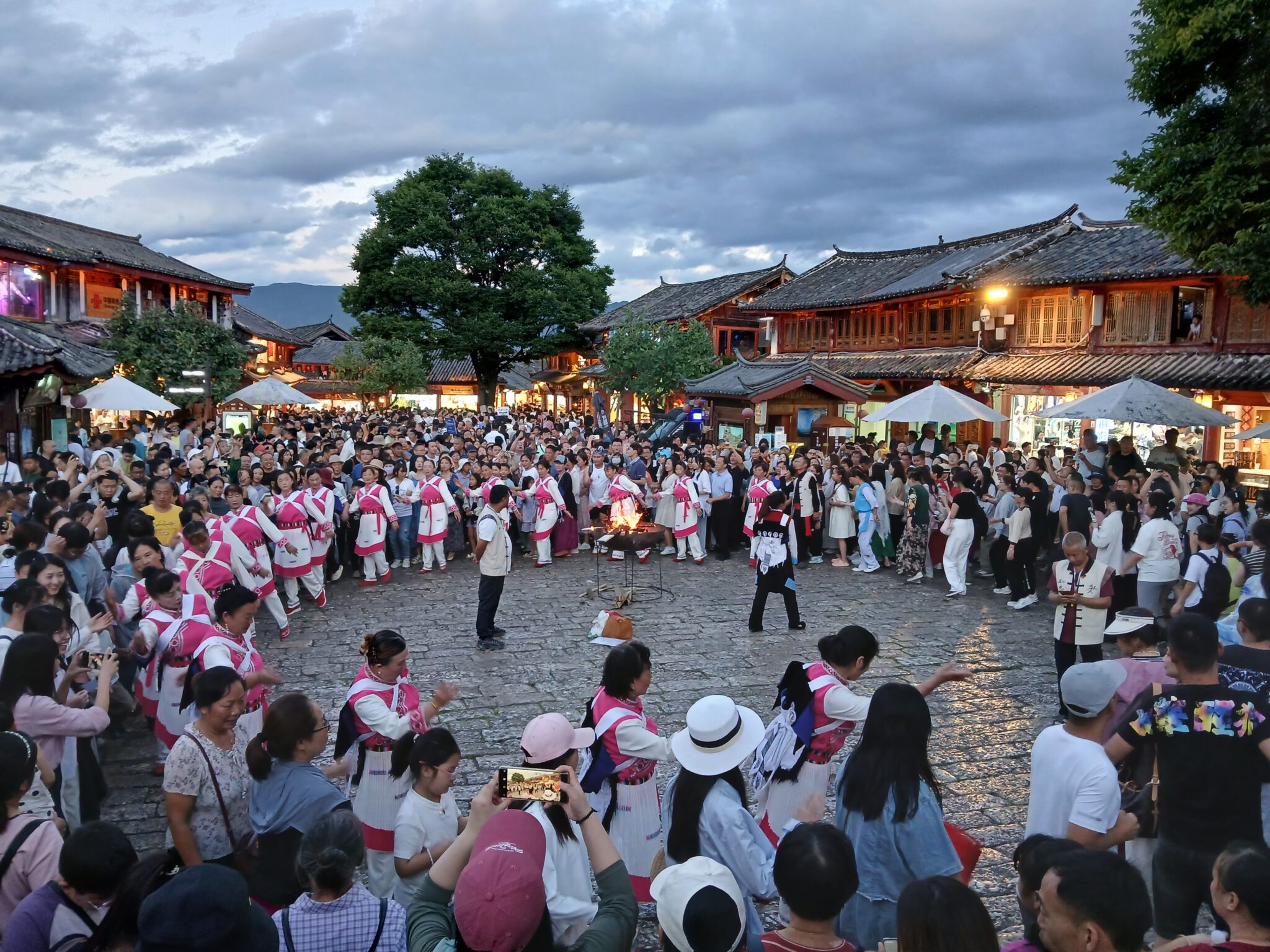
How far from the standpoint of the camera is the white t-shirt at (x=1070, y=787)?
11.1ft

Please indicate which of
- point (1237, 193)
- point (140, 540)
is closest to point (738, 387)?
point (1237, 193)

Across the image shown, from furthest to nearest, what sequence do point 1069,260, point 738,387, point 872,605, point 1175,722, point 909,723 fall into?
point 738,387 → point 1069,260 → point 872,605 → point 1175,722 → point 909,723

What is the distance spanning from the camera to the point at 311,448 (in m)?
16.5

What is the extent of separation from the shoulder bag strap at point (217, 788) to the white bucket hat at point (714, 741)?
197cm

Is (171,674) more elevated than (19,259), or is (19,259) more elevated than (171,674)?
(19,259)

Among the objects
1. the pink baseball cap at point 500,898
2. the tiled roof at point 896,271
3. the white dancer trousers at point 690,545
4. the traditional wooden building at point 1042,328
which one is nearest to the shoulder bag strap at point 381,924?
the pink baseball cap at point 500,898

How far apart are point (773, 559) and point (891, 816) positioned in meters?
6.03

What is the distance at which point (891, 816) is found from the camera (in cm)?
320

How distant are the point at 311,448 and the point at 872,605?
1076 cm

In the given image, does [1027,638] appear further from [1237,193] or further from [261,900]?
[261,900]

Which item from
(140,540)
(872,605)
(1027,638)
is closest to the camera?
(140,540)

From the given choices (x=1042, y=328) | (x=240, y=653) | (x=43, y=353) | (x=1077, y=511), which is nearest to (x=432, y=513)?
(x=43, y=353)

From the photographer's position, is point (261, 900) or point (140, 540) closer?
point (261, 900)

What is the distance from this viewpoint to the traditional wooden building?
16500 mm
